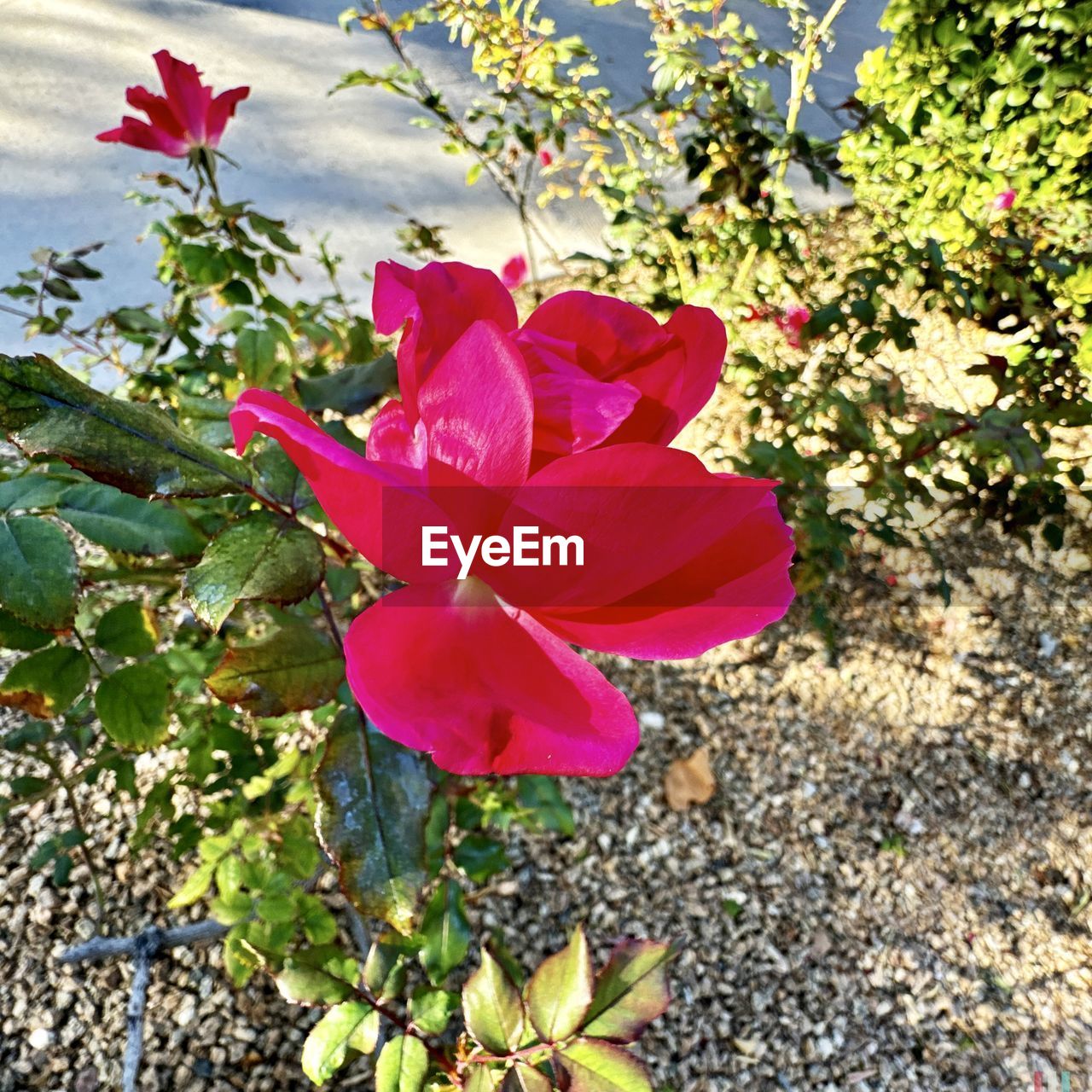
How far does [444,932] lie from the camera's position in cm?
85

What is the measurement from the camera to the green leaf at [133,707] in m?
0.61

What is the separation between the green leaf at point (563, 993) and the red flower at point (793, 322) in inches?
50.7

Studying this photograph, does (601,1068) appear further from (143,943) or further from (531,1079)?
(143,943)

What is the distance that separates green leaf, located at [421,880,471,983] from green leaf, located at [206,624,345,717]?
1.20ft

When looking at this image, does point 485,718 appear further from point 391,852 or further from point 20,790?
point 20,790

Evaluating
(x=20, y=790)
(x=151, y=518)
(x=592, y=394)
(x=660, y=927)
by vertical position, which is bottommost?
(x=660, y=927)

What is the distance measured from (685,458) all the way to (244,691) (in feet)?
1.29

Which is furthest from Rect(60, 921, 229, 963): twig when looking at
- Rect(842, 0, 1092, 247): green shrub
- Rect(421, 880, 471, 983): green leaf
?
Rect(842, 0, 1092, 247): green shrub

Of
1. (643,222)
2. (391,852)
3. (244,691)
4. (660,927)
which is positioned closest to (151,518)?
(244,691)

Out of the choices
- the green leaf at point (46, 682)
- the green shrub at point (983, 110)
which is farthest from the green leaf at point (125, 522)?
the green shrub at point (983, 110)

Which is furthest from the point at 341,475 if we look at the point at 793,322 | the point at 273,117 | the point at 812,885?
the point at 273,117

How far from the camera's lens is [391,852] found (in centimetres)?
54

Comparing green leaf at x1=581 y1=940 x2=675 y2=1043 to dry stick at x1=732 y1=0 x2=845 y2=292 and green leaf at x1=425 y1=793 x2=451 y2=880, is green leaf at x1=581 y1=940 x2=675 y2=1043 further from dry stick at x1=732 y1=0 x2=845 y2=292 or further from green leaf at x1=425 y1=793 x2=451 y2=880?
dry stick at x1=732 y1=0 x2=845 y2=292

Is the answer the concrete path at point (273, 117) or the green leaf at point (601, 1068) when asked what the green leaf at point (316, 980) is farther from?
the concrete path at point (273, 117)
